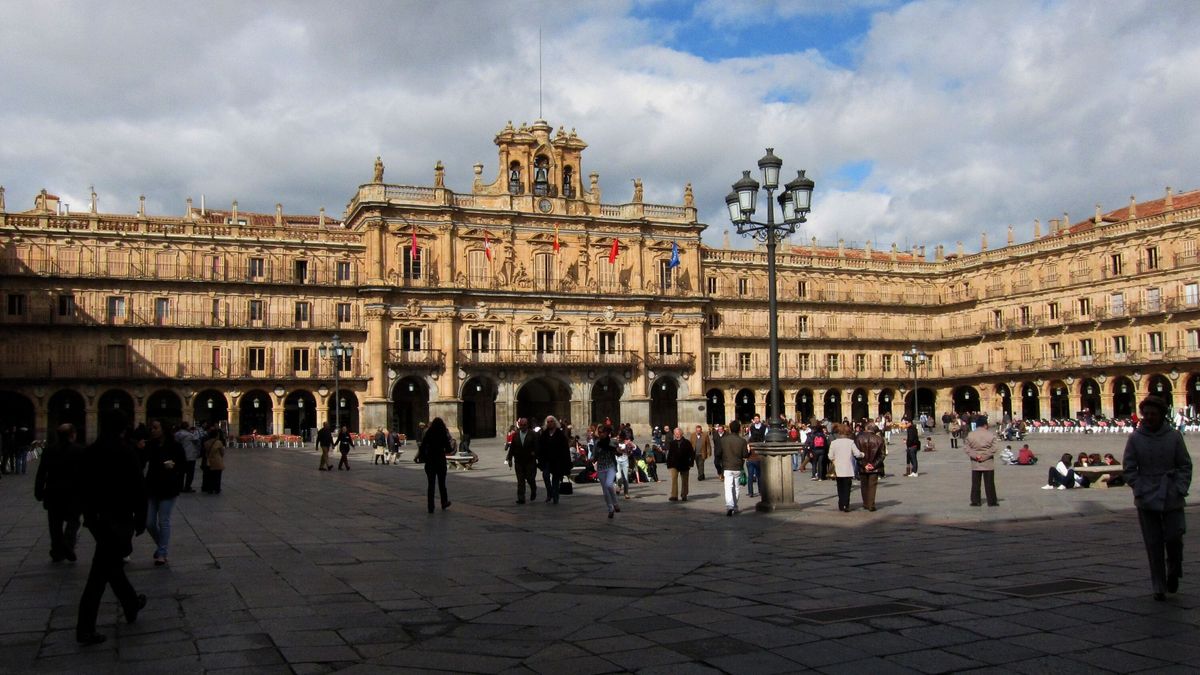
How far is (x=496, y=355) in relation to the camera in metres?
58.8

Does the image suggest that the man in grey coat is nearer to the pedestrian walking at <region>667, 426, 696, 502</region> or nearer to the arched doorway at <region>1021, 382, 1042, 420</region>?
the pedestrian walking at <region>667, 426, 696, 502</region>

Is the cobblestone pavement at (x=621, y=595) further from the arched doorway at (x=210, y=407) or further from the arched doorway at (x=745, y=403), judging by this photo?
the arched doorway at (x=745, y=403)

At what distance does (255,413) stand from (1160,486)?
5409cm

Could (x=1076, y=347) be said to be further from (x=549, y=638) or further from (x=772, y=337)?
(x=549, y=638)

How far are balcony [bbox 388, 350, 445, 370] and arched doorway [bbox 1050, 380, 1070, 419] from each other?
3823 cm

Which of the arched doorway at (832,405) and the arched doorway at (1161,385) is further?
the arched doorway at (832,405)

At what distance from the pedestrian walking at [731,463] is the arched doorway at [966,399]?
58996 mm

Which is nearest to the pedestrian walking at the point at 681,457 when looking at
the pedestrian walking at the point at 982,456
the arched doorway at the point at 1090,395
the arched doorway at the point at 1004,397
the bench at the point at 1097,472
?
the pedestrian walking at the point at 982,456

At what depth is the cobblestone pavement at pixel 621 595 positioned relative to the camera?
6934mm

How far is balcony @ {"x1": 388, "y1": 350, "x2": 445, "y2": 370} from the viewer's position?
56188mm

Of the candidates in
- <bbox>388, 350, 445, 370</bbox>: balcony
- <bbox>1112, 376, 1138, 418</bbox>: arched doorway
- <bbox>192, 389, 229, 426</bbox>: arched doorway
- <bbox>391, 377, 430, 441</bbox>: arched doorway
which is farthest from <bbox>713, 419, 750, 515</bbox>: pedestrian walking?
<bbox>1112, 376, 1138, 418</bbox>: arched doorway

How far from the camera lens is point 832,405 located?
239ft

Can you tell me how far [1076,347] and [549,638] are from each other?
63.7m

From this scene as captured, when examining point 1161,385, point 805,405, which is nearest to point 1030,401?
point 1161,385
